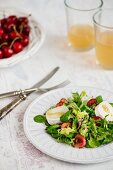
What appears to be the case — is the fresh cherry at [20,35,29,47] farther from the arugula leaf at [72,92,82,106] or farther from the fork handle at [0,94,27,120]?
the arugula leaf at [72,92,82,106]

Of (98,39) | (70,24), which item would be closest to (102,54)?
(98,39)

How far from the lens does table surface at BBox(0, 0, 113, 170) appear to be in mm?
1107

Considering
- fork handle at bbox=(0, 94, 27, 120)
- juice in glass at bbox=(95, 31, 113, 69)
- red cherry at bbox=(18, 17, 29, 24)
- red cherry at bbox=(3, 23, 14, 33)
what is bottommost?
fork handle at bbox=(0, 94, 27, 120)

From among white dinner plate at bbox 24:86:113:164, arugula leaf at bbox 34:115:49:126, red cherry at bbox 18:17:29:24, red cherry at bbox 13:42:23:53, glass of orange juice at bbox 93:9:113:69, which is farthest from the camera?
red cherry at bbox 18:17:29:24

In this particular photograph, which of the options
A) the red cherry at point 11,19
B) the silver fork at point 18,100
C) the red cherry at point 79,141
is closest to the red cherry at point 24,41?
the red cherry at point 11,19

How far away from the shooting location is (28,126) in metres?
1.18

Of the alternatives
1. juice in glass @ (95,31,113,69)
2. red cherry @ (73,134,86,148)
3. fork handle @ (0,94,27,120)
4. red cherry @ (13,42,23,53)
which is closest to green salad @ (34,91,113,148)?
red cherry @ (73,134,86,148)

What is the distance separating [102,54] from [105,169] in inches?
20.4

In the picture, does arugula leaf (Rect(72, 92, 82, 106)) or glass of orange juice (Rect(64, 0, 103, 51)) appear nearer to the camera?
arugula leaf (Rect(72, 92, 82, 106))

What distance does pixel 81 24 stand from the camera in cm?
160

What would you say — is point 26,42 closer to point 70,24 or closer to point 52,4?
point 70,24

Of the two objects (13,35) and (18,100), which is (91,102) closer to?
(18,100)

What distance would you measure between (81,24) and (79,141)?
0.63 metres

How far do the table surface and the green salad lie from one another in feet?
0.21
